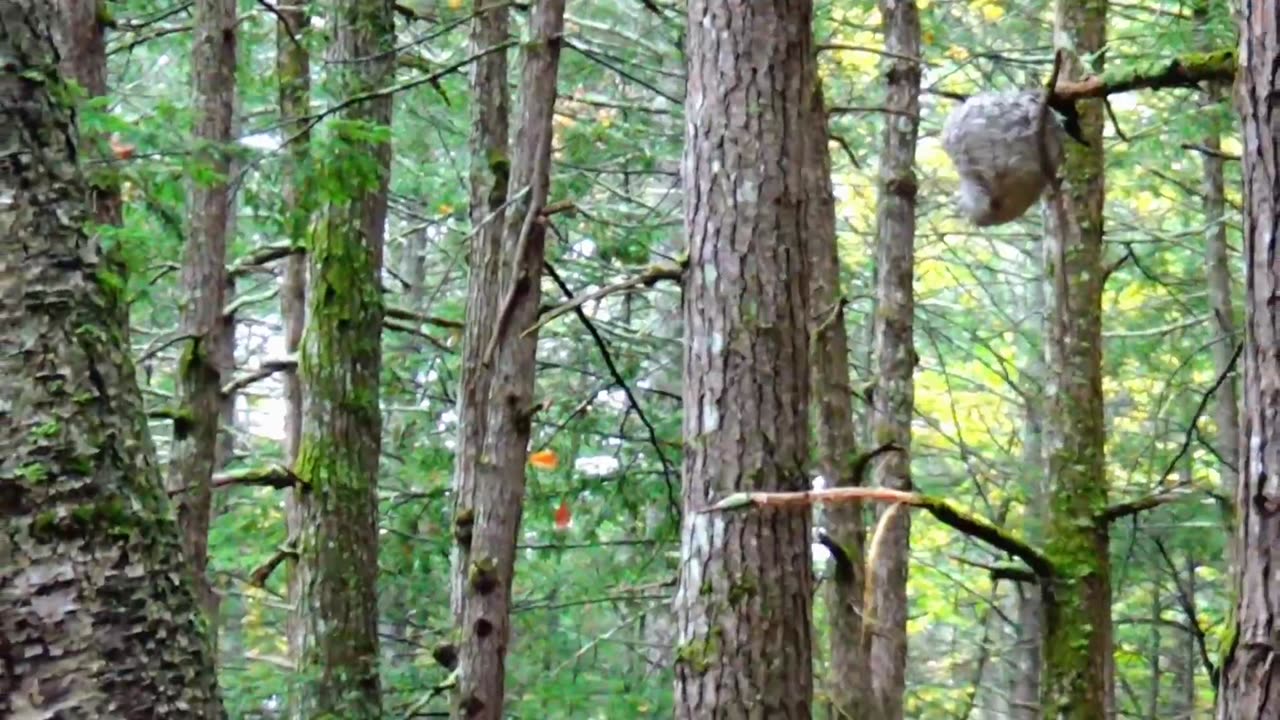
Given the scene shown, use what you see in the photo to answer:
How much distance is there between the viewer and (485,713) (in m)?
7.21

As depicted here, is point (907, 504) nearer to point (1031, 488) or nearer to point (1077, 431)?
point (1077, 431)

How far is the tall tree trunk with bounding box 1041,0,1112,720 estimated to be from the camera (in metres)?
6.70

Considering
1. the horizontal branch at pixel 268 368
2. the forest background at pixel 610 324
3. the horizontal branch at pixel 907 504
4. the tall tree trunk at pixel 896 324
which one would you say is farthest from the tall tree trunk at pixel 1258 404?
the horizontal branch at pixel 268 368

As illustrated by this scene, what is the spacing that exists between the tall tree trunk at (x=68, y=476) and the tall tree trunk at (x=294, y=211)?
164 inches

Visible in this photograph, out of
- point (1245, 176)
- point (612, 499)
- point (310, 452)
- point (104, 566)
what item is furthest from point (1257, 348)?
point (612, 499)

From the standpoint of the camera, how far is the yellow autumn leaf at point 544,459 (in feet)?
34.0

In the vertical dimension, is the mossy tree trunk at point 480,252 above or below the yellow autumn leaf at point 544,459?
above

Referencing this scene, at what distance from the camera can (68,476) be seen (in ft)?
8.26

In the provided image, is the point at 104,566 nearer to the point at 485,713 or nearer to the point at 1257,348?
the point at 1257,348

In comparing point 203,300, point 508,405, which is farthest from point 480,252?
point 203,300

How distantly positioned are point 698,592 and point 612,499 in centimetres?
547

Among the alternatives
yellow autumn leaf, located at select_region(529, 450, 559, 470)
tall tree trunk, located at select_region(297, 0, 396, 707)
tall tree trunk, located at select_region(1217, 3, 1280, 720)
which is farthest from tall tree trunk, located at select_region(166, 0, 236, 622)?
tall tree trunk, located at select_region(1217, 3, 1280, 720)

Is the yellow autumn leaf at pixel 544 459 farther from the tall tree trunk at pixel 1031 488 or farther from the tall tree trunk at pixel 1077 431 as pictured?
the tall tree trunk at pixel 1077 431

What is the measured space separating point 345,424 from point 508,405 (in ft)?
3.73
